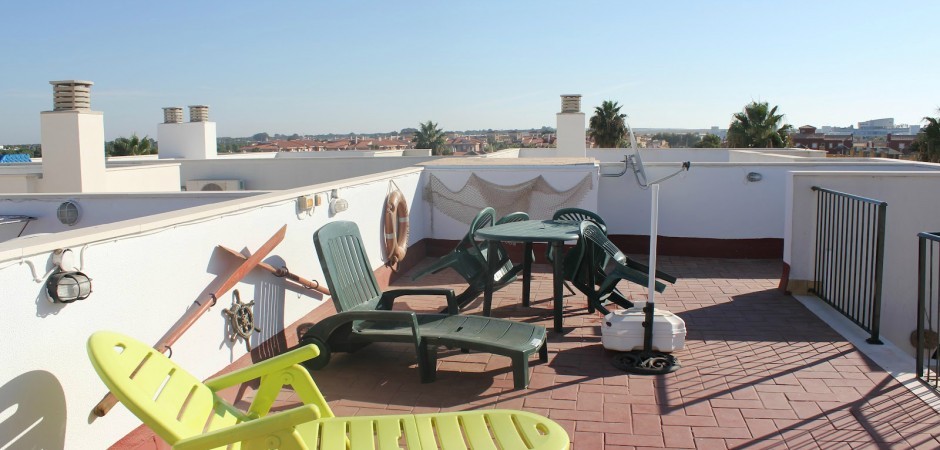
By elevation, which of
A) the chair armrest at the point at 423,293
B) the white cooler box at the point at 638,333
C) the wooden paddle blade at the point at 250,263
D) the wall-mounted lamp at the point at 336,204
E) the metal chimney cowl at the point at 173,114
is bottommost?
the white cooler box at the point at 638,333

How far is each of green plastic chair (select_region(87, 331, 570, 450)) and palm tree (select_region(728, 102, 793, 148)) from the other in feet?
109

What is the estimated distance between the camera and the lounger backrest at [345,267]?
16.3 ft

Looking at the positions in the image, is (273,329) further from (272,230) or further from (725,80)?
(725,80)

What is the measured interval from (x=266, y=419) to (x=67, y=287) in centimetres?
116

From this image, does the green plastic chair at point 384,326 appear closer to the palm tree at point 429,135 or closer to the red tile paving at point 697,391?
the red tile paving at point 697,391

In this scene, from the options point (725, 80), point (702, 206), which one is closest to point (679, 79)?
point (725, 80)

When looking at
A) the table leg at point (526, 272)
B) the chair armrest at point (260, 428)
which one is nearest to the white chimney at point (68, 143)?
the table leg at point (526, 272)

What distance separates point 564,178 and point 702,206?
1.93 meters

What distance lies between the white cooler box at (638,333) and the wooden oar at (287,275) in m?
2.12

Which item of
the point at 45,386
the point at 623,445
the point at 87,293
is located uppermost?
the point at 87,293

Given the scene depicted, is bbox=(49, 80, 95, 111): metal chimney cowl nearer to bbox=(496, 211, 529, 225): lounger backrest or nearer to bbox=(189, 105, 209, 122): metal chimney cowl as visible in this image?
bbox=(189, 105, 209, 122): metal chimney cowl

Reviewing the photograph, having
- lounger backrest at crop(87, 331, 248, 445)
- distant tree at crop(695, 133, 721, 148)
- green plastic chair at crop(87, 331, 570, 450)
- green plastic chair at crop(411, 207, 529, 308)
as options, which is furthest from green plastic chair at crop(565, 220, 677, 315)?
distant tree at crop(695, 133, 721, 148)

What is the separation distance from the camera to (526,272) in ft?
22.0

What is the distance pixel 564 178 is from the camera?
917 centimetres
